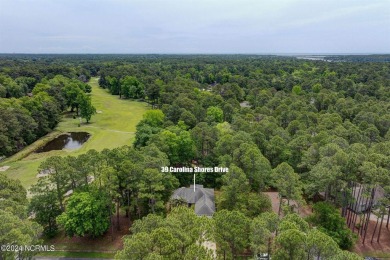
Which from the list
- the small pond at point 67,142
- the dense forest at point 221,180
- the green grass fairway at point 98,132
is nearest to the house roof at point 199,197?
the dense forest at point 221,180

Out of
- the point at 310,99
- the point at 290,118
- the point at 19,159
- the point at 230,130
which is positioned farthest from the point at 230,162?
the point at 310,99

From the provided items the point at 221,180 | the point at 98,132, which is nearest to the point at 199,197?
the point at 221,180

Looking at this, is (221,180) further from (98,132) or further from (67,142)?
(67,142)

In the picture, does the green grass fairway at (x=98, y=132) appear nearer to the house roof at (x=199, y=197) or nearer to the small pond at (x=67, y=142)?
the small pond at (x=67, y=142)

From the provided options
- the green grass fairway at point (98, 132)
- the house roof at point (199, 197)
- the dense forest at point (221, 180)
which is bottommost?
the green grass fairway at point (98, 132)

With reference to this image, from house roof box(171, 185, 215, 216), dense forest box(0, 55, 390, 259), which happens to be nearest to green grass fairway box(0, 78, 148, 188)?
dense forest box(0, 55, 390, 259)

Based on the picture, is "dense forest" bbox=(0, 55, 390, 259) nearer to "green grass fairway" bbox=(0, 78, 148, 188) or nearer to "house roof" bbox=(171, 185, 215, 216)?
"house roof" bbox=(171, 185, 215, 216)

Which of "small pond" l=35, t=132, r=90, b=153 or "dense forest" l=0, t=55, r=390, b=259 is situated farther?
"small pond" l=35, t=132, r=90, b=153
